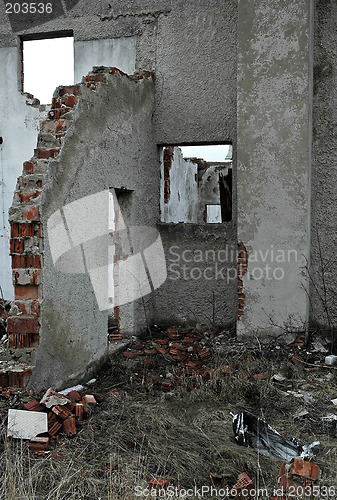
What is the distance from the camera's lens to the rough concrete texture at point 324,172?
620 cm

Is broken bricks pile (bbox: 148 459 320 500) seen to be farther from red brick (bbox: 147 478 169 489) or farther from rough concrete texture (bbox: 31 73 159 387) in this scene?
rough concrete texture (bbox: 31 73 159 387)

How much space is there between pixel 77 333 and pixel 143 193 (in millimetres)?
2604

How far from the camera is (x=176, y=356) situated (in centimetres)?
596

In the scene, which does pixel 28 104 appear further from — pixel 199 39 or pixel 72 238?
pixel 72 238

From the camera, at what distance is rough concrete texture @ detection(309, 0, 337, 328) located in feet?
20.3

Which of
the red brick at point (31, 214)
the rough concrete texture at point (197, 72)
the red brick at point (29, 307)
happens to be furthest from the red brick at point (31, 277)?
the rough concrete texture at point (197, 72)

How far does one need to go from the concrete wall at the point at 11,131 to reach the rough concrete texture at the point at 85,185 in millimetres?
2403

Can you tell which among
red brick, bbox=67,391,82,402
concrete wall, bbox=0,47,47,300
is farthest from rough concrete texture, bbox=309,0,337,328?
concrete wall, bbox=0,47,47,300

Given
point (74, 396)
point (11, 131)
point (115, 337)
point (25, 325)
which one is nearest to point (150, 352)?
point (115, 337)

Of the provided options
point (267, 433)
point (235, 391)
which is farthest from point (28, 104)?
point (267, 433)

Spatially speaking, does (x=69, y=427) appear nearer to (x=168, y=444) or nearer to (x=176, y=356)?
(x=168, y=444)

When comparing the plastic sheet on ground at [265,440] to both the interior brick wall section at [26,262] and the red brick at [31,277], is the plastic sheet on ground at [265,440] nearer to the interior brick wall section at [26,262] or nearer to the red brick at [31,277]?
the interior brick wall section at [26,262]

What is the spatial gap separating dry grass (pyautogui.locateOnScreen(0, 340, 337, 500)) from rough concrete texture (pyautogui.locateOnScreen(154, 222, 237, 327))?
1955 mm

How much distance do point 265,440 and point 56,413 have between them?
5.40 ft
